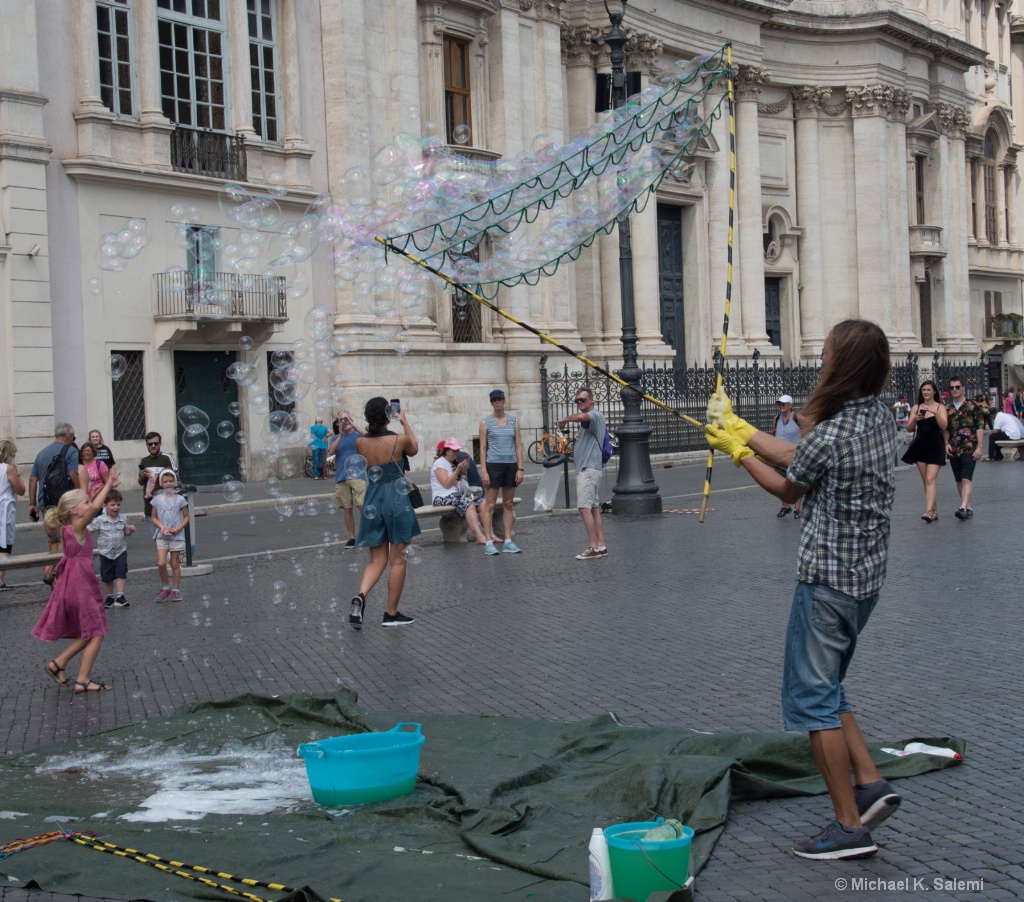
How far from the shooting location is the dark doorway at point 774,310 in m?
42.1

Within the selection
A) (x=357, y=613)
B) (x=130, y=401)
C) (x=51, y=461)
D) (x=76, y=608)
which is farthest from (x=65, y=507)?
(x=130, y=401)

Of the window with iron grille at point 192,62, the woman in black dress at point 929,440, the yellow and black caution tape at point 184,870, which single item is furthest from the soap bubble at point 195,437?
the window with iron grille at point 192,62

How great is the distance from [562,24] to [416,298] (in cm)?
2338

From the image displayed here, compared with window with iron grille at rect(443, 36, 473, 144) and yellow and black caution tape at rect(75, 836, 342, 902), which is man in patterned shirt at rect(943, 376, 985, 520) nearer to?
yellow and black caution tape at rect(75, 836, 342, 902)

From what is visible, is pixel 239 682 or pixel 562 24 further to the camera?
pixel 562 24

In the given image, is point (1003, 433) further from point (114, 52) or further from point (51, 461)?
point (51, 461)

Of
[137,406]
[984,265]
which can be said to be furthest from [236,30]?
[984,265]

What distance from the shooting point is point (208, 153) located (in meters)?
24.4

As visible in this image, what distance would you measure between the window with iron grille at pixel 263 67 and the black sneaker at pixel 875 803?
76.1ft

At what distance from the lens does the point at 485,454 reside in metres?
14.1

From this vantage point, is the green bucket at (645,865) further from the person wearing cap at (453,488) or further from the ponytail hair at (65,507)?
the person wearing cap at (453,488)

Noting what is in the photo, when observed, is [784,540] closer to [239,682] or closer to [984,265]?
[239,682]

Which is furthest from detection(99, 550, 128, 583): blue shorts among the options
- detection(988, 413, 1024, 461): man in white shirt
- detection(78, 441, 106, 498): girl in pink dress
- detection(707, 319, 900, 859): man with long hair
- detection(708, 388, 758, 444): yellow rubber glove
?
detection(988, 413, 1024, 461): man in white shirt

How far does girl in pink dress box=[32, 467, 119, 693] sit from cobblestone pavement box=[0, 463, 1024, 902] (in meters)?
0.18
